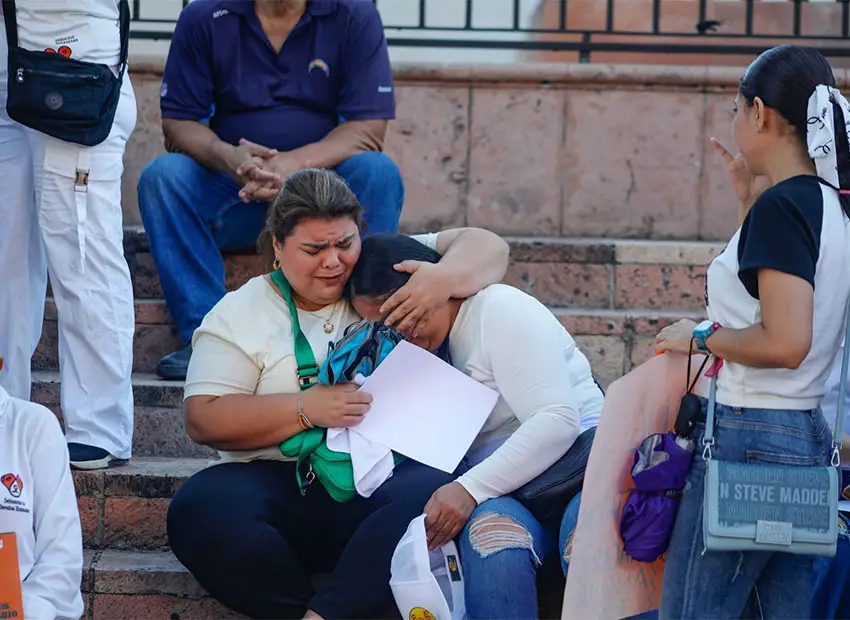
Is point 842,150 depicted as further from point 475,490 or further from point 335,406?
point 335,406

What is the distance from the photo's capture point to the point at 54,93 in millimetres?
3590

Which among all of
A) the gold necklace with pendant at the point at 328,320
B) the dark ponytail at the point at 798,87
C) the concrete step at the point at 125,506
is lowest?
the concrete step at the point at 125,506

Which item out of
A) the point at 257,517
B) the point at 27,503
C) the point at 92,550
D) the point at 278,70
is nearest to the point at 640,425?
the point at 257,517

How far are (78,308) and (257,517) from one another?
1.04 m

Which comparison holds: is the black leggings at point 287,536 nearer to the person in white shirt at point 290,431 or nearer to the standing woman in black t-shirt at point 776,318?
the person in white shirt at point 290,431

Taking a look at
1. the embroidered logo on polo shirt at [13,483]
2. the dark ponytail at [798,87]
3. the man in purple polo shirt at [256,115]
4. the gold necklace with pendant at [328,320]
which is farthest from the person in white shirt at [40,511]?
the dark ponytail at [798,87]

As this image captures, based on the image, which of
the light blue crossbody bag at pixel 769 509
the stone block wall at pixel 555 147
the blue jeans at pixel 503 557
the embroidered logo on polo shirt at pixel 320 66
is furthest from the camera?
the stone block wall at pixel 555 147

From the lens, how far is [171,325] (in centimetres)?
459

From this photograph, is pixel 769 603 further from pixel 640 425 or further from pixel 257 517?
pixel 257 517

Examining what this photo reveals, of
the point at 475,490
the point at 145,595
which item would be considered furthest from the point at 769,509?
the point at 145,595

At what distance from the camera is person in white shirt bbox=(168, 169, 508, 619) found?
3082 mm

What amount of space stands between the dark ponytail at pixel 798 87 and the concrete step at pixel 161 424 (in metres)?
2.28

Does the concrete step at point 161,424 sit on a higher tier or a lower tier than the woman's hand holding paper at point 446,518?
lower

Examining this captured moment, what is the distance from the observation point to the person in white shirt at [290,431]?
3082 millimetres
